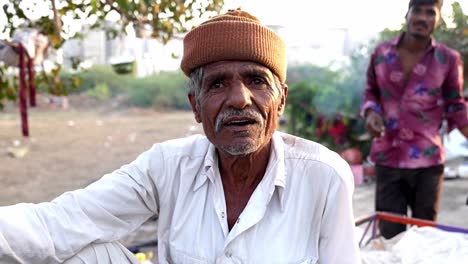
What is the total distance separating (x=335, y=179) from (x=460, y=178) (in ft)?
20.0

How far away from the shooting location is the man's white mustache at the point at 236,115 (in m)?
1.63

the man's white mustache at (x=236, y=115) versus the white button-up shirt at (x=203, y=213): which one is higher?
the man's white mustache at (x=236, y=115)

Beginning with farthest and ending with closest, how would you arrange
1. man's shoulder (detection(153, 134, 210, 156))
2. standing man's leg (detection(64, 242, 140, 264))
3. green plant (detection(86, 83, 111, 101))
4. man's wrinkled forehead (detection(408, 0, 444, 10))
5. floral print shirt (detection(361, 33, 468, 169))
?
green plant (detection(86, 83, 111, 101)) < floral print shirt (detection(361, 33, 468, 169)) < man's wrinkled forehead (detection(408, 0, 444, 10)) < man's shoulder (detection(153, 134, 210, 156)) < standing man's leg (detection(64, 242, 140, 264))

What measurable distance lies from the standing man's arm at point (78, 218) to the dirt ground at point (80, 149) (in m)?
4.05

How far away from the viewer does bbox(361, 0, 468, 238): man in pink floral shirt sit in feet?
10.0

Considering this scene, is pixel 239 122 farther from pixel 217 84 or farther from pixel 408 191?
pixel 408 191

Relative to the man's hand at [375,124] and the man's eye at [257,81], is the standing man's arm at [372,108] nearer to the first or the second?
the man's hand at [375,124]

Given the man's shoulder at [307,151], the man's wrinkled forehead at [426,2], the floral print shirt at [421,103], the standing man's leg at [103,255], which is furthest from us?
the floral print shirt at [421,103]

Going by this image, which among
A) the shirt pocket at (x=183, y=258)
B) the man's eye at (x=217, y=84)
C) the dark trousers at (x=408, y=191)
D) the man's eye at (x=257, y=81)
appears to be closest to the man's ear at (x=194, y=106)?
the man's eye at (x=217, y=84)

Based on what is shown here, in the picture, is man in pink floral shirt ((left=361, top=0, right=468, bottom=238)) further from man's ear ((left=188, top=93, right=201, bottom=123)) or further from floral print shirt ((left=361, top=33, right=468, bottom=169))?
man's ear ((left=188, top=93, right=201, bottom=123))

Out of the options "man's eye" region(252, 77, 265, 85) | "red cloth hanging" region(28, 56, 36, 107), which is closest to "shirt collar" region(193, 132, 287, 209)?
"man's eye" region(252, 77, 265, 85)

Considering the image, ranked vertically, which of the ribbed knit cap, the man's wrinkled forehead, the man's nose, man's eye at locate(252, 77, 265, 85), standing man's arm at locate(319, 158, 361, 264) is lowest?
A: standing man's arm at locate(319, 158, 361, 264)

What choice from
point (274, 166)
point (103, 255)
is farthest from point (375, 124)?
point (103, 255)

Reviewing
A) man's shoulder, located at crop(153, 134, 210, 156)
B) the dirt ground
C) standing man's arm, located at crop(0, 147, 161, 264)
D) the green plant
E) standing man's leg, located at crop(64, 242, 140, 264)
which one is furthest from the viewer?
the green plant
